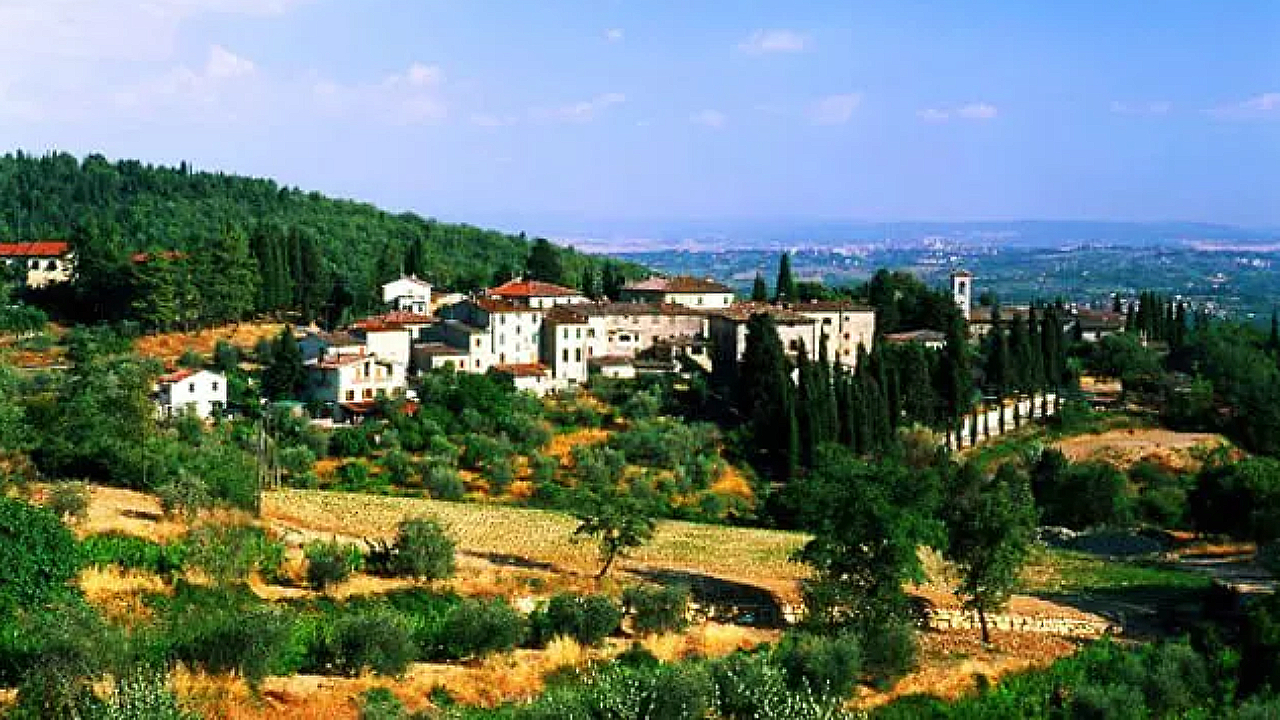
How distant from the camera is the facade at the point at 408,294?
63.6m

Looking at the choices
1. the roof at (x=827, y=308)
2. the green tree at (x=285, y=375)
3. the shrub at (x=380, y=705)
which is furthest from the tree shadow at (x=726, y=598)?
the roof at (x=827, y=308)

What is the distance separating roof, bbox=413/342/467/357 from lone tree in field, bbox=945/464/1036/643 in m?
32.1

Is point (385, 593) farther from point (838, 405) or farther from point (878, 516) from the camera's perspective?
point (838, 405)

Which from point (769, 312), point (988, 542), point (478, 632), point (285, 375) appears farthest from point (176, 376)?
point (988, 542)

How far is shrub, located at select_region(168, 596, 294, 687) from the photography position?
57.1 ft

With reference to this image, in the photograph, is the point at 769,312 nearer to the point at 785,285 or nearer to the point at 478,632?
the point at 785,285

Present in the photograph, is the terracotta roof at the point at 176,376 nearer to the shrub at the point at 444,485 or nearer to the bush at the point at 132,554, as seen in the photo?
the shrub at the point at 444,485

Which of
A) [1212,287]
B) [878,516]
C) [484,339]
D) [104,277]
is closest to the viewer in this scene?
[878,516]

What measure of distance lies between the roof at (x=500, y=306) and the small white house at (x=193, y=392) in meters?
12.0

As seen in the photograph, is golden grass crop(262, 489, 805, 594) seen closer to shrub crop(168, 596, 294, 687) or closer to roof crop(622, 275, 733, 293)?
shrub crop(168, 596, 294, 687)

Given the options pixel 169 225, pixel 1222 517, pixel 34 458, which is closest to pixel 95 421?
pixel 34 458

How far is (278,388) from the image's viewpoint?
163 feet

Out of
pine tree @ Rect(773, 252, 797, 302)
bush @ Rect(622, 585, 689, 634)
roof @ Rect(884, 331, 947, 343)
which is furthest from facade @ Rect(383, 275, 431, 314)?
bush @ Rect(622, 585, 689, 634)

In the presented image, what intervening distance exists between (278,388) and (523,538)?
21.2 m
